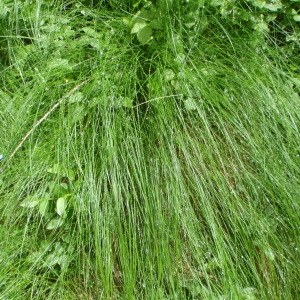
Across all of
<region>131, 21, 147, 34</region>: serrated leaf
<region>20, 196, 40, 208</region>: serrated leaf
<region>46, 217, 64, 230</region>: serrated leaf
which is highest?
<region>131, 21, 147, 34</region>: serrated leaf

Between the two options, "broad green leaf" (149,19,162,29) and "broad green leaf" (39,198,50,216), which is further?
"broad green leaf" (149,19,162,29)

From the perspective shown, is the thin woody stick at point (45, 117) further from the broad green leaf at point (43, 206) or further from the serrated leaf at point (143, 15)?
the serrated leaf at point (143, 15)

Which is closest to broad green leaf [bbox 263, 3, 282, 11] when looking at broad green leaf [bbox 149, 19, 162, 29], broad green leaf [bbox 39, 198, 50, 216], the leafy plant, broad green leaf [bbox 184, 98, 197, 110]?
broad green leaf [bbox 149, 19, 162, 29]

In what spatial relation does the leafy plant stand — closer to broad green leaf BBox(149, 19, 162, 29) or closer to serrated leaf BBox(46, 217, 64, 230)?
serrated leaf BBox(46, 217, 64, 230)

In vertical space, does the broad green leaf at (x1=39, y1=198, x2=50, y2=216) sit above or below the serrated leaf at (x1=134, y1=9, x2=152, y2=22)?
below

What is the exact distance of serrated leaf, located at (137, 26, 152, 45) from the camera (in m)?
1.76

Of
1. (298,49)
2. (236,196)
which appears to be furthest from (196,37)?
(236,196)

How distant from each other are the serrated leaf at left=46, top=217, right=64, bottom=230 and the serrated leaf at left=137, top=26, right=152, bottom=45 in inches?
29.8

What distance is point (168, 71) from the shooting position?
5.57 ft

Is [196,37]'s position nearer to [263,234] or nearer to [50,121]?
[50,121]

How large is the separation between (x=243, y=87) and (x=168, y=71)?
289mm

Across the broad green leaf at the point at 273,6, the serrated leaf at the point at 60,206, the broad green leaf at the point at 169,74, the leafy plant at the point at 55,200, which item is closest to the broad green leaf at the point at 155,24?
the broad green leaf at the point at 169,74

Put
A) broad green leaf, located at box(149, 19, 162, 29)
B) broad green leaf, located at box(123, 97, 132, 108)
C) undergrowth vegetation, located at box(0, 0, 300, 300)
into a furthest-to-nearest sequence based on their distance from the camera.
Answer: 1. broad green leaf, located at box(149, 19, 162, 29)
2. broad green leaf, located at box(123, 97, 132, 108)
3. undergrowth vegetation, located at box(0, 0, 300, 300)

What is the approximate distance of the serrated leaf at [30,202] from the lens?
1575 millimetres
